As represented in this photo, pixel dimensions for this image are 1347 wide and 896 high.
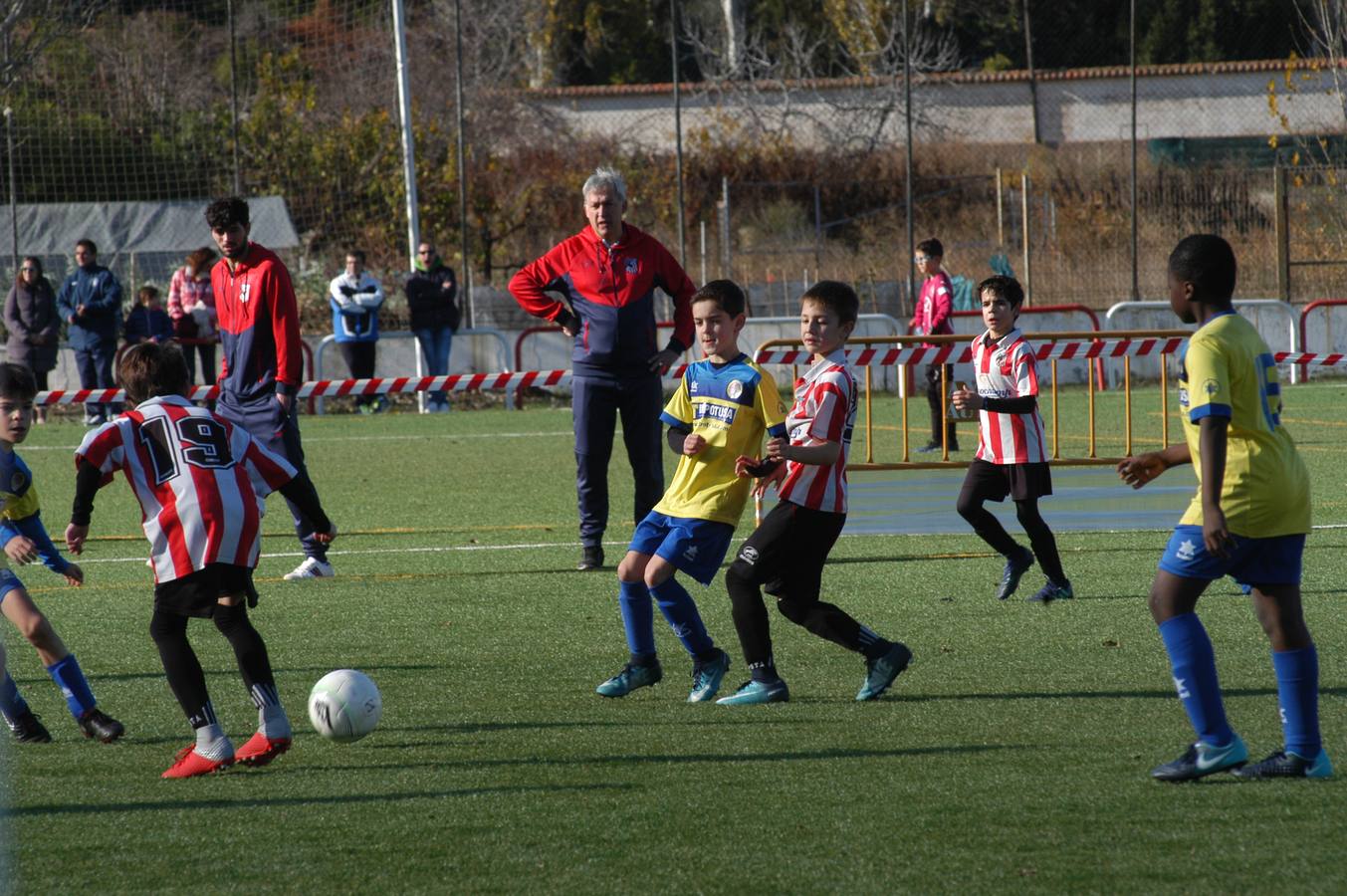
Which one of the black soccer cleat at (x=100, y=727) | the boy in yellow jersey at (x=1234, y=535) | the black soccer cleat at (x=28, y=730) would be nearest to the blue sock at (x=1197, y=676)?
the boy in yellow jersey at (x=1234, y=535)

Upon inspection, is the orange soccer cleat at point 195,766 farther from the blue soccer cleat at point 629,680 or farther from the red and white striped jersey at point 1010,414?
the red and white striped jersey at point 1010,414

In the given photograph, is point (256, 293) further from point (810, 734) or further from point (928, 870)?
point (928, 870)

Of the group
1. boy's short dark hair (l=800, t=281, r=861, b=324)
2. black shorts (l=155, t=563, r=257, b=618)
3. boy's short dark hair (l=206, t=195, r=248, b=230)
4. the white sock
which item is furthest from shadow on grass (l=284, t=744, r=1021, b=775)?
boy's short dark hair (l=206, t=195, r=248, b=230)

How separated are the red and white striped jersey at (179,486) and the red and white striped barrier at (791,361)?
5.61 m

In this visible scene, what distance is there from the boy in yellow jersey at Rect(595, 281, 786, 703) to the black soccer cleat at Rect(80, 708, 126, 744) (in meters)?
1.68

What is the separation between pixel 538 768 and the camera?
5066 mm

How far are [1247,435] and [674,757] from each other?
1942 millimetres

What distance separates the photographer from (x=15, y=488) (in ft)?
19.2

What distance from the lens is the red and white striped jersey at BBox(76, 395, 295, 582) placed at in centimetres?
517

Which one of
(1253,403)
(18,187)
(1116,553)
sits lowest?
(1116,553)

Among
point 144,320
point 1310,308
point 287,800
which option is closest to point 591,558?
point 287,800

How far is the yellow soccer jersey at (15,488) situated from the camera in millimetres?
5793

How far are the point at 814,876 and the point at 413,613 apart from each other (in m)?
4.42

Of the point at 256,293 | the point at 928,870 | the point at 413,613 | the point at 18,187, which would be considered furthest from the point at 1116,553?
the point at 18,187
